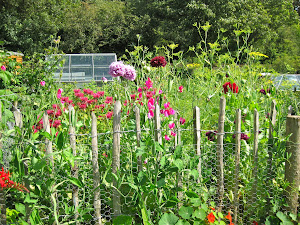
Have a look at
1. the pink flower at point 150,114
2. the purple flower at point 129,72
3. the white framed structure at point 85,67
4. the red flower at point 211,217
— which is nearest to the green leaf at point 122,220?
the red flower at point 211,217

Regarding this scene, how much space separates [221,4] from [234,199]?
1408 cm

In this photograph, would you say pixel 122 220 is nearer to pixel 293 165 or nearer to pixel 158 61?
pixel 158 61

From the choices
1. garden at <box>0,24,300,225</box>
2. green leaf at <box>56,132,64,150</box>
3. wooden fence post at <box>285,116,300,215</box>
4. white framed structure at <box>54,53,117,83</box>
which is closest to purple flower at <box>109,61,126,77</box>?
garden at <box>0,24,300,225</box>

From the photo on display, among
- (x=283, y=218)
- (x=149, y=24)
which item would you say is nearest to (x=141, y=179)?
(x=283, y=218)

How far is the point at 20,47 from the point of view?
16.6m

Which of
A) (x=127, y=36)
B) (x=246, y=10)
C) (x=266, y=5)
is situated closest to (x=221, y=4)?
(x=246, y=10)

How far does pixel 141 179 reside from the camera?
1.83 meters

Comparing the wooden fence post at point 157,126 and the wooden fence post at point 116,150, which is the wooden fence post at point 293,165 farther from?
the wooden fence post at point 116,150

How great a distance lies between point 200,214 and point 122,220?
0.51 m

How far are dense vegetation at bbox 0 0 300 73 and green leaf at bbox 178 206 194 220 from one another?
955cm

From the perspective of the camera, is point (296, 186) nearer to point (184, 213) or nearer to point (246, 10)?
point (184, 213)

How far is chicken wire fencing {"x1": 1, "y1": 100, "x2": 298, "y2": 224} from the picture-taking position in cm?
178

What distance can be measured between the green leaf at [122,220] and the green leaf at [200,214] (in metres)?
0.43

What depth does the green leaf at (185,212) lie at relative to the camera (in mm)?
1921
